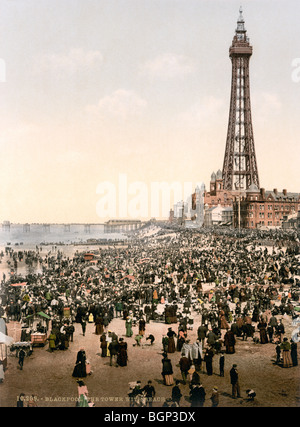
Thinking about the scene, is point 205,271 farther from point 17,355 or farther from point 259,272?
point 17,355

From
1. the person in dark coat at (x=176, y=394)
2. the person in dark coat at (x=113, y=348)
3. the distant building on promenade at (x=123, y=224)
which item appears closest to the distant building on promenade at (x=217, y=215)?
the distant building on promenade at (x=123, y=224)

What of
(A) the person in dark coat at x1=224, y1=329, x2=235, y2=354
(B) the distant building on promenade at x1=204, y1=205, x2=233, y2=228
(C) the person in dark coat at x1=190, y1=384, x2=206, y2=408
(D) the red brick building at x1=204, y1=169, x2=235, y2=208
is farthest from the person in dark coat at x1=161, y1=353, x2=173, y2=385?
(D) the red brick building at x1=204, y1=169, x2=235, y2=208

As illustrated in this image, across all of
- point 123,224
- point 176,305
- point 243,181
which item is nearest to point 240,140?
point 243,181

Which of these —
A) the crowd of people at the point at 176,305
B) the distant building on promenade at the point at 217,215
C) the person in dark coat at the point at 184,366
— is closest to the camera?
the person in dark coat at the point at 184,366

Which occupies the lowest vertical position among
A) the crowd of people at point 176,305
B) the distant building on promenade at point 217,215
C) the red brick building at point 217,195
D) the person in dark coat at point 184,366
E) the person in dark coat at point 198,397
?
the person in dark coat at point 198,397

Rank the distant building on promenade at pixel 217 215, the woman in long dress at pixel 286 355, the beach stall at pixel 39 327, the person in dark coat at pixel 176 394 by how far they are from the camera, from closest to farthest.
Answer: the person in dark coat at pixel 176 394 < the woman in long dress at pixel 286 355 < the beach stall at pixel 39 327 < the distant building on promenade at pixel 217 215

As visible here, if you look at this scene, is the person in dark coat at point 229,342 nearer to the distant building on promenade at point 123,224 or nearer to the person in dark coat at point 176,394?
the person in dark coat at point 176,394

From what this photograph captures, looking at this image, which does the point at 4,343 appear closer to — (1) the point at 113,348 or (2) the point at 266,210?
(1) the point at 113,348
